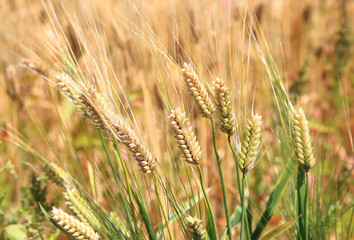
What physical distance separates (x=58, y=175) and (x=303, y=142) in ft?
1.62

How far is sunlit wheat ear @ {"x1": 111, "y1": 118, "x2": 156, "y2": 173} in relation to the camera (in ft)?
1.87

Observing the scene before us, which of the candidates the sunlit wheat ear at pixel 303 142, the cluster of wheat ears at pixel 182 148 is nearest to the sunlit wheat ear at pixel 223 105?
the cluster of wheat ears at pixel 182 148

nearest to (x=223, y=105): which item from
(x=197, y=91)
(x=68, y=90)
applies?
(x=197, y=91)

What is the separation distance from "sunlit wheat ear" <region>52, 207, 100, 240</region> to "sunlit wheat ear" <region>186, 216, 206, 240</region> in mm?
152

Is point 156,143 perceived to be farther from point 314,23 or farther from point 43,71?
point 314,23

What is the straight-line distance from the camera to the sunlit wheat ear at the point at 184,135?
57 centimetres

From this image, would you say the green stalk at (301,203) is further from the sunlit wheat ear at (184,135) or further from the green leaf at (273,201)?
the sunlit wheat ear at (184,135)

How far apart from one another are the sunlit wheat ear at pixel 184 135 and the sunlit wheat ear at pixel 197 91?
1.5 inches

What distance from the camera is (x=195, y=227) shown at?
1.94 ft

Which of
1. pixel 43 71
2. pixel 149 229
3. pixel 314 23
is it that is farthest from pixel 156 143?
pixel 314 23

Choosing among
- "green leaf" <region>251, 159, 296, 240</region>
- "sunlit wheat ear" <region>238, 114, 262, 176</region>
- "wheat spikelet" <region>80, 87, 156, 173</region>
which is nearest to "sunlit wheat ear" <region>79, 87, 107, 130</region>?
"wheat spikelet" <region>80, 87, 156, 173</region>

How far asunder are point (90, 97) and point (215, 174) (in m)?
0.99

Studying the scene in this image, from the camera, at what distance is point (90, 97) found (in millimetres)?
591

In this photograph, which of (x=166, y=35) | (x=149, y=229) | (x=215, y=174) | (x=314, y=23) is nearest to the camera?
(x=149, y=229)
